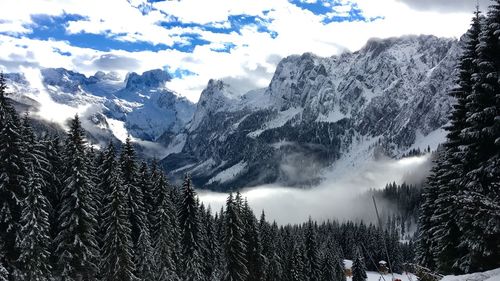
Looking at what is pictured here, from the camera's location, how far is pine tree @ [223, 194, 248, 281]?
5375 centimetres

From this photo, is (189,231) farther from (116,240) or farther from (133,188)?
(116,240)

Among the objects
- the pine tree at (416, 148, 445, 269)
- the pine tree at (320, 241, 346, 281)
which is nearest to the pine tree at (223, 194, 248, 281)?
the pine tree at (416, 148, 445, 269)

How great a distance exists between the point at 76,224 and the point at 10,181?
5781 mm

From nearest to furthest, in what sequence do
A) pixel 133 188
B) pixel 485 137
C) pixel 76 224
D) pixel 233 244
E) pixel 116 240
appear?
pixel 485 137 < pixel 76 224 < pixel 116 240 < pixel 133 188 < pixel 233 244

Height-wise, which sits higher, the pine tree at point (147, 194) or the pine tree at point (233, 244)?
the pine tree at point (147, 194)

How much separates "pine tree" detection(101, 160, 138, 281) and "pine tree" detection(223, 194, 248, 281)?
1427 centimetres

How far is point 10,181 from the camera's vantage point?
34.2m

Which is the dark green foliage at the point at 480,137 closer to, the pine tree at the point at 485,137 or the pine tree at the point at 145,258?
the pine tree at the point at 485,137

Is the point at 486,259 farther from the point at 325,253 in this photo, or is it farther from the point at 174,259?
the point at 325,253

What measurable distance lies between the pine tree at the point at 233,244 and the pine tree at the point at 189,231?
3.23 m

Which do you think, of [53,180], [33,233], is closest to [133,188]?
[53,180]

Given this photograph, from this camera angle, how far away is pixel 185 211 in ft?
176

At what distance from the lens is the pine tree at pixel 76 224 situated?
122 ft

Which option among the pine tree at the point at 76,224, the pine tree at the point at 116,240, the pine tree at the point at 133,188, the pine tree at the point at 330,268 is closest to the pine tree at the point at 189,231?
the pine tree at the point at 133,188
